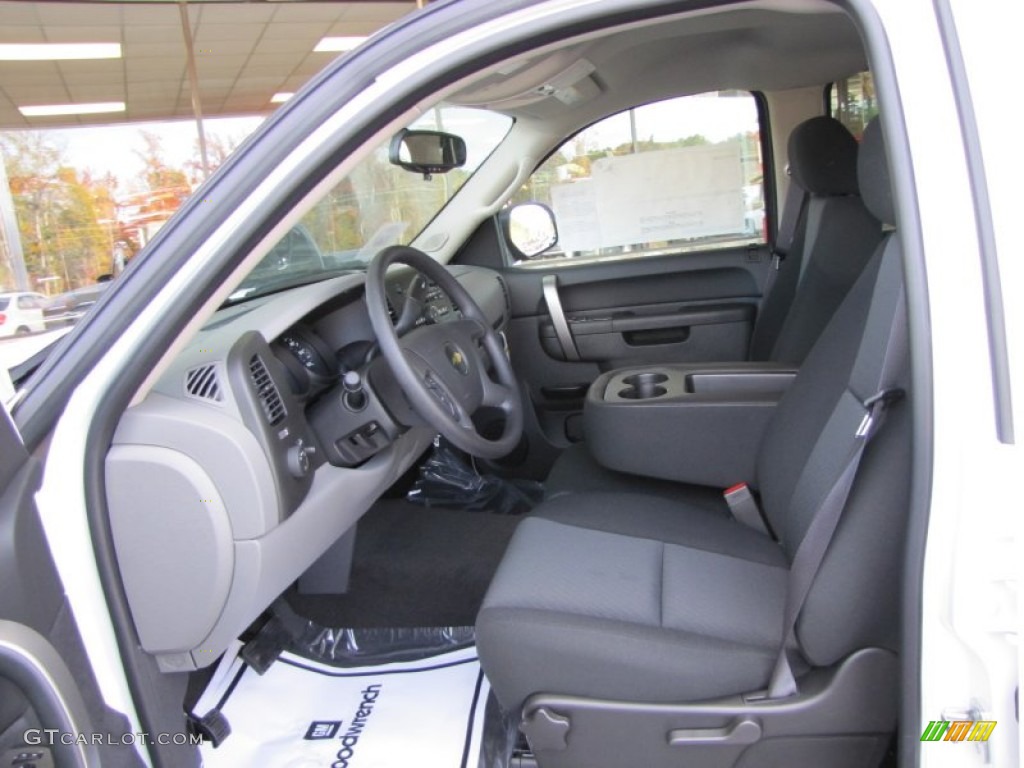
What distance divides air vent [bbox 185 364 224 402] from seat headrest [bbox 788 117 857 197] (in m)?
1.73

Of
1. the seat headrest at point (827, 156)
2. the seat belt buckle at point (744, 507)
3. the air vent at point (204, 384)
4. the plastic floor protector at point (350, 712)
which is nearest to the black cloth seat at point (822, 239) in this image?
the seat headrest at point (827, 156)

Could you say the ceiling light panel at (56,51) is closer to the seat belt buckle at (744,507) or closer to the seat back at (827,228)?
the seat back at (827,228)

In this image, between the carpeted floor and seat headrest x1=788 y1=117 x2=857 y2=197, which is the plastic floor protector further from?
seat headrest x1=788 y1=117 x2=857 y2=197

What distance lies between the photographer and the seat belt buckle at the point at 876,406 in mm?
1010

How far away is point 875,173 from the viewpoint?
132 cm

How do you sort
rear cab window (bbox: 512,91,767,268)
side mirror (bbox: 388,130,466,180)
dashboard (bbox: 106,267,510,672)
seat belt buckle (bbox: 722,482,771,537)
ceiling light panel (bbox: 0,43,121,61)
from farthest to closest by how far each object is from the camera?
ceiling light panel (bbox: 0,43,121,61) → rear cab window (bbox: 512,91,767,268) → side mirror (bbox: 388,130,466,180) → seat belt buckle (bbox: 722,482,771,537) → dashboard (bbox: 106,267,510,672)

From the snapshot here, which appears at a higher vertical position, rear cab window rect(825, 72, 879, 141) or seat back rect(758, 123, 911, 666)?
rear cab window rect(825, 72, 879, 141)

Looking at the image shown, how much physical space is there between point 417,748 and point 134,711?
Result: 0.59 meters

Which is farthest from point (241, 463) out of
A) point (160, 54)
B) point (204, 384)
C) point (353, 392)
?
point (160, 54)

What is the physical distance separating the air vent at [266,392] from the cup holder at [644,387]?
3.43 ft

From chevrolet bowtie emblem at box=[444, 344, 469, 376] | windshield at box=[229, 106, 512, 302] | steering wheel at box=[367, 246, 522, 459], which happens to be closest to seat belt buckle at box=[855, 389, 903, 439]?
steering wheel at box=[367, 246, 522, 459]

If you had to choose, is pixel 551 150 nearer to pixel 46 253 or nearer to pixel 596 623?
pixel 596 623

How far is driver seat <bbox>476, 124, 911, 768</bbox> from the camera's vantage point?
106 centimetres

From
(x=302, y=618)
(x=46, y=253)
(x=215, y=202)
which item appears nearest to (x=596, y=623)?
(x=215, y=202)
